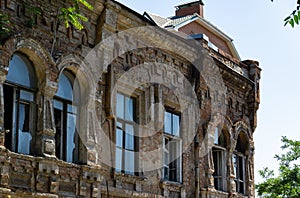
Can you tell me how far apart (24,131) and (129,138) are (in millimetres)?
3529

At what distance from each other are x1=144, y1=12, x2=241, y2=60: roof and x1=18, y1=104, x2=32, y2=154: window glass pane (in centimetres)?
1248

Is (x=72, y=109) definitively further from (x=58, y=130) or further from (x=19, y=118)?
(x=19, y=118)

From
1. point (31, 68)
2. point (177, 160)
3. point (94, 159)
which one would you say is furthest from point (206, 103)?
point (31, 68)

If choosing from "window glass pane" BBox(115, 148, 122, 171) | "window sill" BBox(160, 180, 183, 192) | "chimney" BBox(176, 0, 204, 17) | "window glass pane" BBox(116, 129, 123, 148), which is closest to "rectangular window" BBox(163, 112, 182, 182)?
"window sill" BBox(160, 180, 183, 192)

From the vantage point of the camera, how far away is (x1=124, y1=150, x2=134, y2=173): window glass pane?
1560 centimetres

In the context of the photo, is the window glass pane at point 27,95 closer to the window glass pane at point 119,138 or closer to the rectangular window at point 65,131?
the rectangular window at point 65,131

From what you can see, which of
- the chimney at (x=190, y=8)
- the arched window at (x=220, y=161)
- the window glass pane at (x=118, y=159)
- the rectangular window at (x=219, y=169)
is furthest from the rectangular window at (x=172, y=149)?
the chimney at (x=190, y=8)

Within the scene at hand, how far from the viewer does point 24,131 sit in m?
13.1

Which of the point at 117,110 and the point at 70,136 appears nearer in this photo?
the point at 70,136

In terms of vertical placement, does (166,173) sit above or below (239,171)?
below

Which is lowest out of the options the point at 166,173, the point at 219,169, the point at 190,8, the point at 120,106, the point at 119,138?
the point at 166,173

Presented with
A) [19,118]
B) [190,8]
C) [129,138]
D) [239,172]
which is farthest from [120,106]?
[190,8]

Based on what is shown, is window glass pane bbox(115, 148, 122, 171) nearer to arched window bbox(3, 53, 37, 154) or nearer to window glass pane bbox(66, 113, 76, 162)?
window glass pane bbox(66, 113, 76, 162)

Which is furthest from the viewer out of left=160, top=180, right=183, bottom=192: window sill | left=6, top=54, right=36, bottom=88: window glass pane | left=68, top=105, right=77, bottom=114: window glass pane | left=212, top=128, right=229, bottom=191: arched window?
left=212, top=128, right=229, bottom=191: arched window
